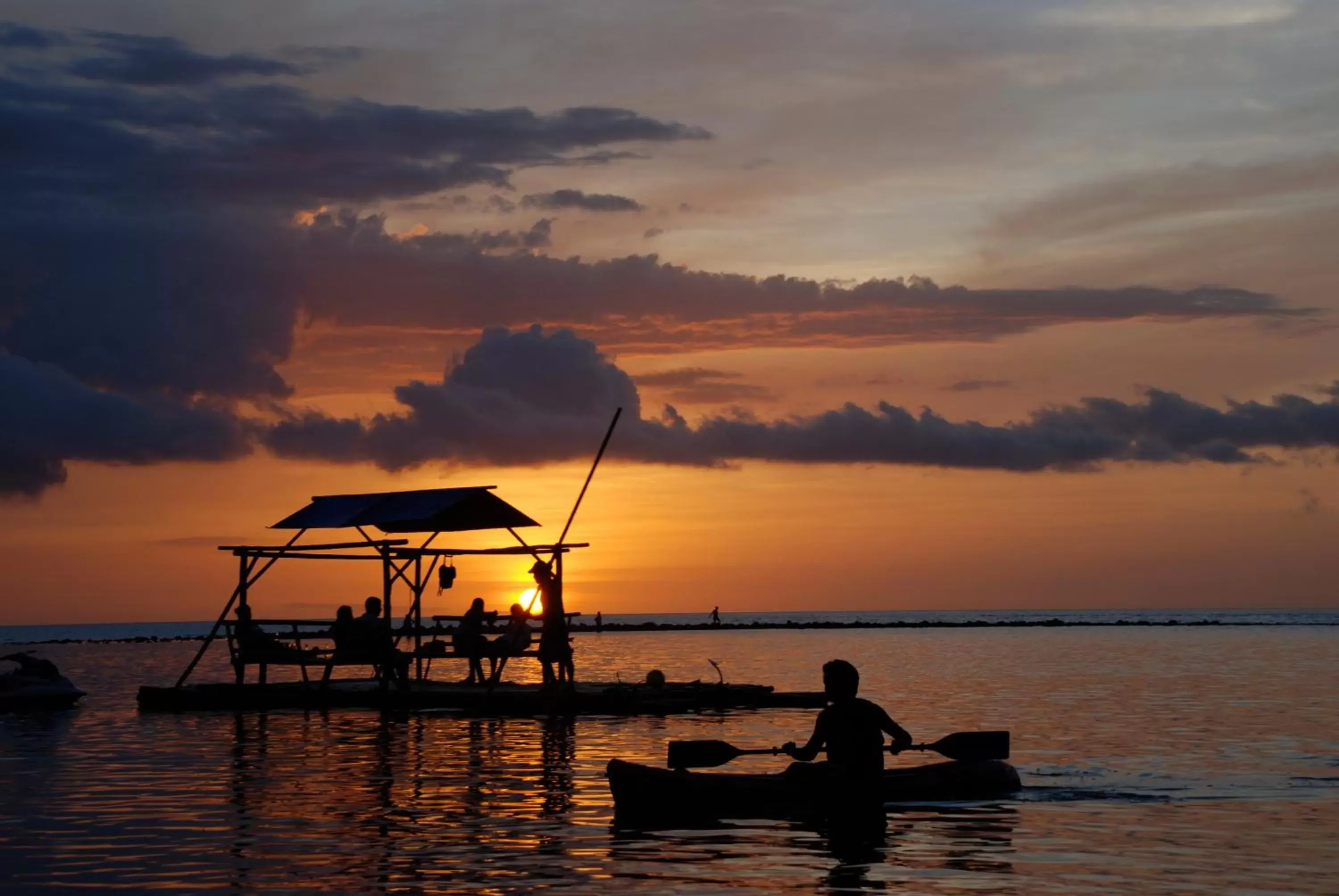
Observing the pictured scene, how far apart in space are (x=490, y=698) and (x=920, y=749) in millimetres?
18011

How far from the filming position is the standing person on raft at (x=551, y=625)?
119 ft

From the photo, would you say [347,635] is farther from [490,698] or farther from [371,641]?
[490,698]

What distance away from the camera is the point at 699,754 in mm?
21109

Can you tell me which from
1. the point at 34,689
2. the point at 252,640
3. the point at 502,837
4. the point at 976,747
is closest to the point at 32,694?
the point at 34,689

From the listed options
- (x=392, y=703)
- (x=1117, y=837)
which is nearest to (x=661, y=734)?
(x=392, y=703)

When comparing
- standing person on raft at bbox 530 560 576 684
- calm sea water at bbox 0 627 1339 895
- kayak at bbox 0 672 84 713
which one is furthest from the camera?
kayak at bbox 0 672 84 713

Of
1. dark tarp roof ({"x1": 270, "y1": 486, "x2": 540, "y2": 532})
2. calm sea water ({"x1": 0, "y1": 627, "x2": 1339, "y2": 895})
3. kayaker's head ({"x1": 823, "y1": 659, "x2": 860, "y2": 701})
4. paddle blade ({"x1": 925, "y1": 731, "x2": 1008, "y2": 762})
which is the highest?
dark tarp roof ({"x1": 270, "y1": 486, "x2": 540, "y2": 532})

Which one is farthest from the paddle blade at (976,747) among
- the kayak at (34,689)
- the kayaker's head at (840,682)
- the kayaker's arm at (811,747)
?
the kayak at (34,689)

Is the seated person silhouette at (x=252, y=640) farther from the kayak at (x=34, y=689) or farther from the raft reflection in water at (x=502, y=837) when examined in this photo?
the raft reflection in water at (x=502, y=837)

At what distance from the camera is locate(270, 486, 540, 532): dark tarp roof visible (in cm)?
3659

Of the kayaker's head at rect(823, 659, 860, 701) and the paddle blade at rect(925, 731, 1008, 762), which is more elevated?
the kayaker's head at rect(823, 659, 860, 701)

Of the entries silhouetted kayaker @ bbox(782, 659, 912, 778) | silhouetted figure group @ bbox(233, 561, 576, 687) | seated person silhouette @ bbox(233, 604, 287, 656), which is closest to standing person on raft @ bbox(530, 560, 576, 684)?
silhouetted figure group @ bbox(233, 561, 576, 687)

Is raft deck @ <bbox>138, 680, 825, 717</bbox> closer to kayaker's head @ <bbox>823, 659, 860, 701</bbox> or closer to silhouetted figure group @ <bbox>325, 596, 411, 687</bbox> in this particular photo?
silhouetted figure group @ <bbox>325, 596, 411, 687</bbox>

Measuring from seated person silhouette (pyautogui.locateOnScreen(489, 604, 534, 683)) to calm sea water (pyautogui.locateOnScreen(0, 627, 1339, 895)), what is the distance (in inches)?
62.8
